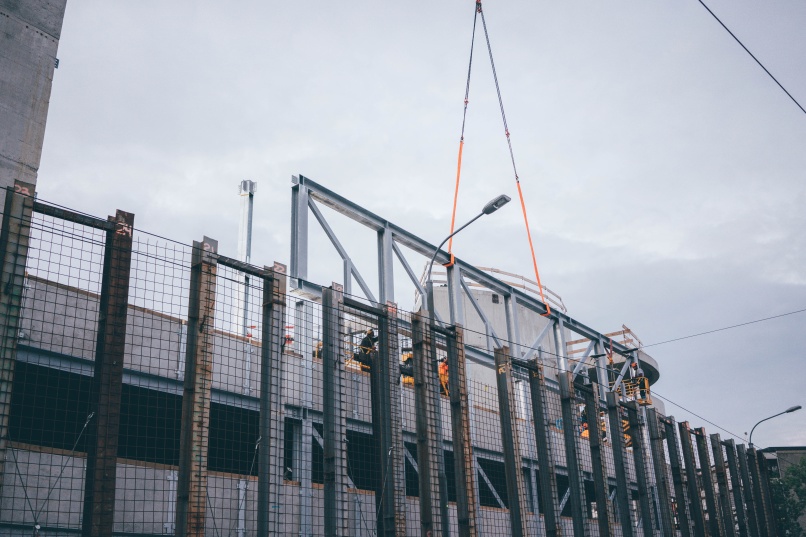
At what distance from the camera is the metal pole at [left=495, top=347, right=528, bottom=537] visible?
11641mm

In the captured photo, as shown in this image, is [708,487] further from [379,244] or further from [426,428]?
[426,428]

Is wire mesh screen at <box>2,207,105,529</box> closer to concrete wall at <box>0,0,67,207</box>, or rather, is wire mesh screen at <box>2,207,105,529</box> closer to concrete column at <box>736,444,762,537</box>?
concrete wall at <box>0,0,67,207</box>

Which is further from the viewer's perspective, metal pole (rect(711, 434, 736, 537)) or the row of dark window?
metal pole (rect(711, 434, 736, 537))

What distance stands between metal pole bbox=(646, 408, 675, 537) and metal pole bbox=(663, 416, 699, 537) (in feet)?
2.15

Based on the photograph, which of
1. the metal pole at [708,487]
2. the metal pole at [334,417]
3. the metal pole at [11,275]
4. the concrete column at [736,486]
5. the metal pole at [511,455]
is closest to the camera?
the metal pole at [11,275]

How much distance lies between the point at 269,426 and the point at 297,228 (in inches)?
287

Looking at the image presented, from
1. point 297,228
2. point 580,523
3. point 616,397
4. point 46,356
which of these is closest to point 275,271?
point 46,356

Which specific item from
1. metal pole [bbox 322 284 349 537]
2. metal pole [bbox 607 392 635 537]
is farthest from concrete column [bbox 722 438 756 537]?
metal pole [bbox 322 284 349 537]

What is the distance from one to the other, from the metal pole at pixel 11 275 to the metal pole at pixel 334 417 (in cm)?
356

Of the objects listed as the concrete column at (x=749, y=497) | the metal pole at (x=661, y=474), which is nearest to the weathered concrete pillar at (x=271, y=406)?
the metal pole at (x=661, y=474)

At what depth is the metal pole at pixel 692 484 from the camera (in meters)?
17.9

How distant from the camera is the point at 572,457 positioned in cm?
1327

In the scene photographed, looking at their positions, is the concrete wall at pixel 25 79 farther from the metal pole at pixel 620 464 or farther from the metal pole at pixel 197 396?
the metal pole at pixel 620 464

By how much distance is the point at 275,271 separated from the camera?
30.2 feet
